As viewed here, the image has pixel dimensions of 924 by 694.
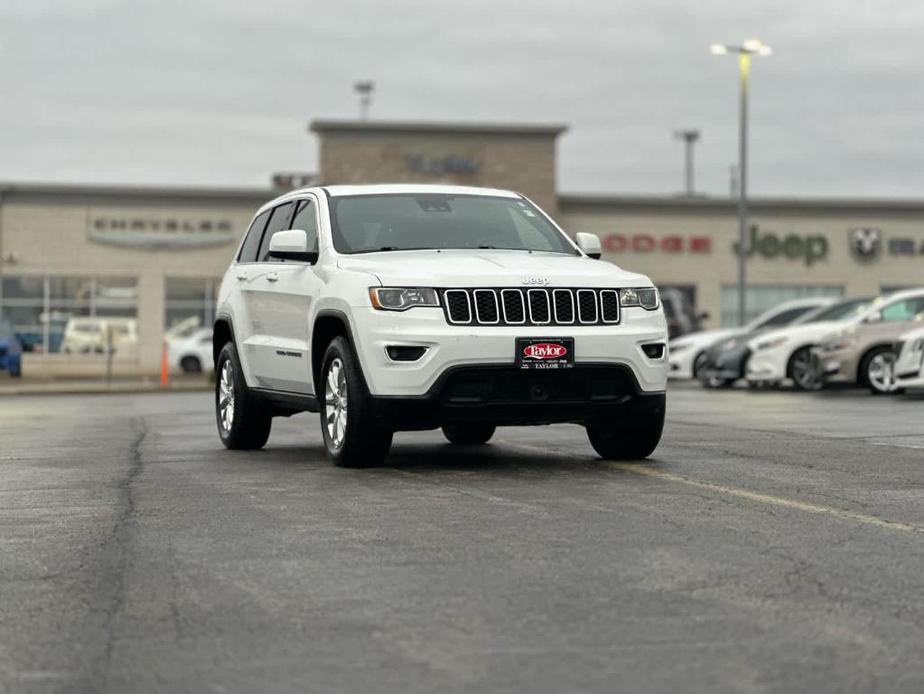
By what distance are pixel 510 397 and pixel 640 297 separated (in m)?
1.18

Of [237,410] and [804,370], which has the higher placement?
[237,410]

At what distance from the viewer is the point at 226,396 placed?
44.2ft

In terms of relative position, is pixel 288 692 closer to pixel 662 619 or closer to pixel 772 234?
pixel 662 619

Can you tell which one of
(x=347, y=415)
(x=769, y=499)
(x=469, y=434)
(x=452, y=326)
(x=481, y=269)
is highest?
(x=481, y=269)

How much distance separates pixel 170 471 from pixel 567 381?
8.68ft

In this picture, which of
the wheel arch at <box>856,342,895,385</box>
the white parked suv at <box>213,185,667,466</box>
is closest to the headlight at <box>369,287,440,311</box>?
the white parked suv at <box>213,185,667,466</box>

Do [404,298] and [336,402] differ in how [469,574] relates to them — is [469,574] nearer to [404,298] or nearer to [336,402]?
[404,298]

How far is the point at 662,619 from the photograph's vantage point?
18.3 ft

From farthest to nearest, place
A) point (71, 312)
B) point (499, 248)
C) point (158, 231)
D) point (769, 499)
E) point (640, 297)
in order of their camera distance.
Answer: point (158, 231) < point (71, 312) < point (499, 248) < point (640, 297) < point (769, 499)

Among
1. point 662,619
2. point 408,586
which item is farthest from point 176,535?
point 662,619

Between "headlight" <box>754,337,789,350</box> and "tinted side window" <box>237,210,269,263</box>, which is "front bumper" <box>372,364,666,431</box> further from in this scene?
"headlight" <box>754,337,789,350</box>

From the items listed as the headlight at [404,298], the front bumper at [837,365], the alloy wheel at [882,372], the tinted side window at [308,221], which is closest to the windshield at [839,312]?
the front bumper at [837,365]

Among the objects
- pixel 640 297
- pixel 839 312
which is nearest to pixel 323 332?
pixel 640 297

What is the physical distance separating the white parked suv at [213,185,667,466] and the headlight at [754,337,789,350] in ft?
45.6
